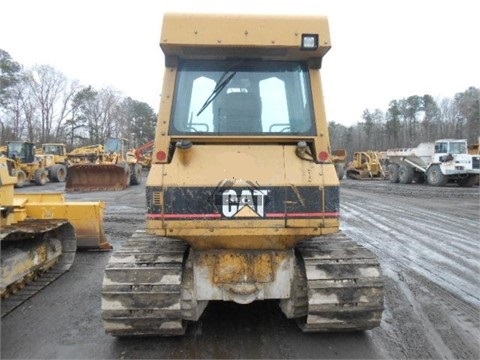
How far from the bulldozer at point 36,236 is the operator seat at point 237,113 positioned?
7.90ft

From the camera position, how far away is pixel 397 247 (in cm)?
802

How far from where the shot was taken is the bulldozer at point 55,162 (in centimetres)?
2691

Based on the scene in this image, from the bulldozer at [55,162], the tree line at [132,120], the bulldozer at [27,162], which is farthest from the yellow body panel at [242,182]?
the tree line at [132,120]

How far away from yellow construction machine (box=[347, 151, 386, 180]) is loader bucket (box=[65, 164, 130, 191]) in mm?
18914

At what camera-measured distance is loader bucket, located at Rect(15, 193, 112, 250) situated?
6.73 metres

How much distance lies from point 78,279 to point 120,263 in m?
2.54

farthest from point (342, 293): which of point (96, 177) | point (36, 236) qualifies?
point (96, 177)

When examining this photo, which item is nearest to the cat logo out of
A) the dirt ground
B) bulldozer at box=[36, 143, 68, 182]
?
the dirt ground

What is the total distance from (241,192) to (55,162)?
28801 mm

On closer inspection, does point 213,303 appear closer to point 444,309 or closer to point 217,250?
point 217,250

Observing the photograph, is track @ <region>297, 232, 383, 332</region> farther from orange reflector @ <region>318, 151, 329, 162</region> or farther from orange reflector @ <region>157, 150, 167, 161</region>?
orange reflector @ <region>157, 150, 167, 161</region>

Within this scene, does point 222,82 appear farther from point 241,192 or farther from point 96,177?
point 96,177

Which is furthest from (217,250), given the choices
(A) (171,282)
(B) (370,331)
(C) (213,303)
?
(B) (370,331)

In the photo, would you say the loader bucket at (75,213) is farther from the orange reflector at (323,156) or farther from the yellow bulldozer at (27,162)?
the yellow bulldozer at (27,162)
